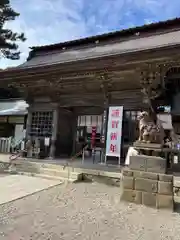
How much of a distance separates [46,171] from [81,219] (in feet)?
11.8

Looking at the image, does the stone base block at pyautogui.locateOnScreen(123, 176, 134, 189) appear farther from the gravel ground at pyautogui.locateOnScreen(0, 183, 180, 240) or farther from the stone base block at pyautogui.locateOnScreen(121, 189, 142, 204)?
the gravel ground at pyautogui.locateOnScreen(0, 183, 180, 240)

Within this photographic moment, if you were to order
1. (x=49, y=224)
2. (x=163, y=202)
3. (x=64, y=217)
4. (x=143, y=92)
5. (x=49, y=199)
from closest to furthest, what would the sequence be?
(x=49, y=224) < (x=64, y=217) < (x=163, y=202) < (x=49, y=199) < (x=143, y=92)

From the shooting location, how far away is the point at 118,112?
8031 mm

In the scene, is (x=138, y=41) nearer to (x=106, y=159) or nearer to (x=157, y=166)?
(x=106, y=159)

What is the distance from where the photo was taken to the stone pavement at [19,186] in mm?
4910

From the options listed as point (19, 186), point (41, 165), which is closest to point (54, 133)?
point (41, 165)

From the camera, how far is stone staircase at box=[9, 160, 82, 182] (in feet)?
21.9

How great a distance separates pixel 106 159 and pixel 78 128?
290cm

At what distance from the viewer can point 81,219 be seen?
3816 mm

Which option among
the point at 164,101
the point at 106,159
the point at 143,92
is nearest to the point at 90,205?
the point at 106,159

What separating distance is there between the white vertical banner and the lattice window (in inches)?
120

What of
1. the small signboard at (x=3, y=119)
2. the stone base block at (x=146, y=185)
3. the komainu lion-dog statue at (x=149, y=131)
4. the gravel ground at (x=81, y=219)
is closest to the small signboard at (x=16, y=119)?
the small signboard at (x=3, y=119)

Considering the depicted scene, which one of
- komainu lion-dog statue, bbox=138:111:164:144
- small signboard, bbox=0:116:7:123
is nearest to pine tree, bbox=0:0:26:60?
small signboard, bbox=0:116:7:123

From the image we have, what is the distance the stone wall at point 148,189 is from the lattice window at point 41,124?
5615mm
